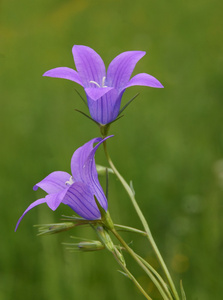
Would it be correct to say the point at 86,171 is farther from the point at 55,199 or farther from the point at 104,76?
the point at 104,76

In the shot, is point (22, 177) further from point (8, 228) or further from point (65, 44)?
point (65, 44)

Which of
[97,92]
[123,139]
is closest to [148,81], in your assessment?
[97,92]

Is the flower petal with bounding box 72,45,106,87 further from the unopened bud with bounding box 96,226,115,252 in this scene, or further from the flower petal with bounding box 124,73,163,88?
the unopened bud with bounding box 96,226,115,252

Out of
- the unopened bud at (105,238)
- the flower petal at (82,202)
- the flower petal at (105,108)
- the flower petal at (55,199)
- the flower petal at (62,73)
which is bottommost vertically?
the unopened bud at (105,238)

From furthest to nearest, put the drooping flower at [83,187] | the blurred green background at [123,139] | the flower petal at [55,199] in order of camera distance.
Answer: the blurred green background at [123,139], the drooping flower at [83,187], the flower petal at [55,199]

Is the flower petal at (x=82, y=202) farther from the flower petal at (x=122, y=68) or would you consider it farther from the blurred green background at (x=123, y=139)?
the blurred green background at (x=123, y=139)

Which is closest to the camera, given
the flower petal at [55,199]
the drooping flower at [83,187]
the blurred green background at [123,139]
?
the flower petal at [55,199]

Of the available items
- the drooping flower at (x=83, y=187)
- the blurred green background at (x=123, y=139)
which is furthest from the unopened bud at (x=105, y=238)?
the blurred green background at (x=123, y=139)
